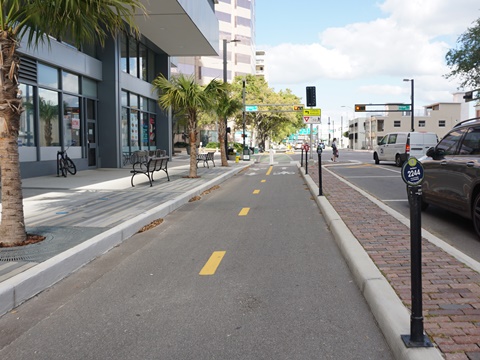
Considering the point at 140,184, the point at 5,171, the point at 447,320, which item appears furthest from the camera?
the point at 140,184

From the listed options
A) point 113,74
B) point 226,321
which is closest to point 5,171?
point 226,321

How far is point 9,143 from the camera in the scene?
593cm

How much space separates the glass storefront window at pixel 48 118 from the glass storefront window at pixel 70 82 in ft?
2.99

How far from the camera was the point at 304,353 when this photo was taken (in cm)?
332

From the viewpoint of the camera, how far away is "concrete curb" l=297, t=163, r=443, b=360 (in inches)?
121

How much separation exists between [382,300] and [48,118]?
16704 mm

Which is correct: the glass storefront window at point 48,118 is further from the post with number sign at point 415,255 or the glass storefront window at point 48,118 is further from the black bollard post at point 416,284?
the black bollard post at point 416,284

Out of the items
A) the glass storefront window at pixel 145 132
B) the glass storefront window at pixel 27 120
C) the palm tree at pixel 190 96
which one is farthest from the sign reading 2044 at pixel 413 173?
the glass storefront window at pixel 145 132

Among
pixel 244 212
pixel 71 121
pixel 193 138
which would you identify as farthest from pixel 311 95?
pixel 71 121

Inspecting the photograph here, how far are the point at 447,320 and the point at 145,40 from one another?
Result: 26.1 m

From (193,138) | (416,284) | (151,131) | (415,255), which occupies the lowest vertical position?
(416,284)

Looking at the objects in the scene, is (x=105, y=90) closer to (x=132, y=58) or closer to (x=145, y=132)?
(x=132, y=58)

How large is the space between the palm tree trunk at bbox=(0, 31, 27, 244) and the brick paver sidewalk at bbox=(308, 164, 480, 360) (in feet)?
15.5

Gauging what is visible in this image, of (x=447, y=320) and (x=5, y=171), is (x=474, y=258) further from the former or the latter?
(x=5, y=171)
